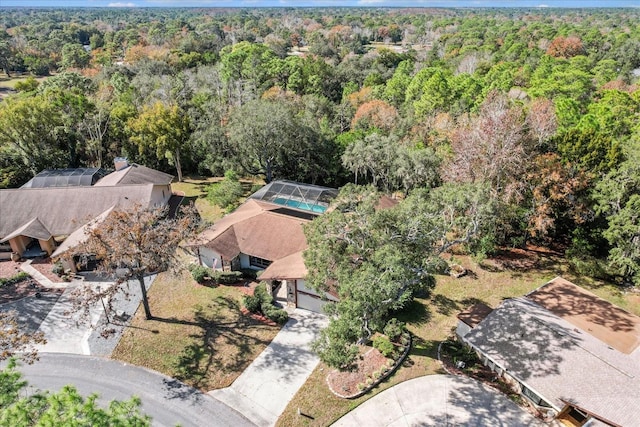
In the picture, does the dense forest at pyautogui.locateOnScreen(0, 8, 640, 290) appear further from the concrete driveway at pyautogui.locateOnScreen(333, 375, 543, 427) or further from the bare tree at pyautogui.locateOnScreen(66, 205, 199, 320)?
the bare tree at pyautogui.locateOnScreen(66, 205, 199, 320)

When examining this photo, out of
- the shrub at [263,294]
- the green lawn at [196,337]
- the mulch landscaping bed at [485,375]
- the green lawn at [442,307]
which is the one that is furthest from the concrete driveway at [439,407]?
the shrub at [263,294]

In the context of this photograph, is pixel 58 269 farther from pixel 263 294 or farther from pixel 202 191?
pixel 202 191

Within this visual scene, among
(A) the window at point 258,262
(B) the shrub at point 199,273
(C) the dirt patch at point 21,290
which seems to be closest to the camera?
(C) the dirt patch at point 21,290

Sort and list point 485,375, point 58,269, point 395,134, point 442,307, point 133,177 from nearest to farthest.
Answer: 1. point 485,375
2. point 442,307
3. point 58,269
4. point 133,177
5. point 395,134

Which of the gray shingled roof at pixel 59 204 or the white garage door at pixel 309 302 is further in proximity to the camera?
the gray shingled roof at pixel 59 204

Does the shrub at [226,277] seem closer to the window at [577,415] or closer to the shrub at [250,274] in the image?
the shrub at [250,274]

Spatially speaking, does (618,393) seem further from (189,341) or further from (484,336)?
(189,341)

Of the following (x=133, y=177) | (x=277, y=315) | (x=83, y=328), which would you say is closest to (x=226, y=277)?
(x=277, y=315)

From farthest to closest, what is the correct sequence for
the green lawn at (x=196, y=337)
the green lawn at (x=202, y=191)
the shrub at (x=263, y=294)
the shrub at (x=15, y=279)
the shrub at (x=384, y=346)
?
the green lawn at (x=202, y=191) < the shrub at (x=15, y=279) < the shrub at (x=263, y=294) < the shrub at (x=384, y=346) < the green lawn at (x=196, y=337)
